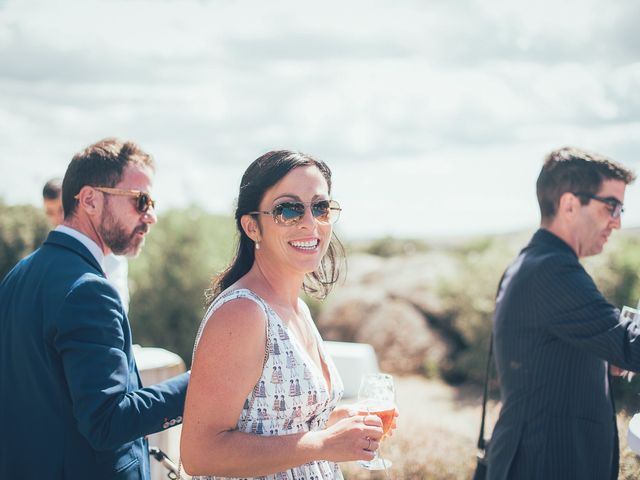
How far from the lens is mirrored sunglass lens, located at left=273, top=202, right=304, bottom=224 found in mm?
2588

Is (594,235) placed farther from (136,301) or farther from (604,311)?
(136,301)

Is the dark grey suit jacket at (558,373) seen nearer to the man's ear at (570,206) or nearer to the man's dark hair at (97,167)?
the man's ear at (570,206)

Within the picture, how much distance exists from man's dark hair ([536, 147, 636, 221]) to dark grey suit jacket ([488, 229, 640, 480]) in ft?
1.01

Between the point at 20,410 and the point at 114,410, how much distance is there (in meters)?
0.49

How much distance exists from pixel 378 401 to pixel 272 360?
0.51m

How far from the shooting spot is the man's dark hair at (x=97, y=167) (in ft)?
10.4

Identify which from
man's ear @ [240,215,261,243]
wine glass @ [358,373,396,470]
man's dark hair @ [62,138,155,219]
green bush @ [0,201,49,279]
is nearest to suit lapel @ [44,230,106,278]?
man's dark hair @ [62,138,155,219]

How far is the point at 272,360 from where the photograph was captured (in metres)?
2.33

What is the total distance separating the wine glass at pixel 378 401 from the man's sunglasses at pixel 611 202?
1574 millimetres

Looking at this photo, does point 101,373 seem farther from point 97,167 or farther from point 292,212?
point 97,167

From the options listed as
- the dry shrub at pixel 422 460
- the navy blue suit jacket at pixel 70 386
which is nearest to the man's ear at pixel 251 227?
the navy blue suit jacket at pixel 70 386

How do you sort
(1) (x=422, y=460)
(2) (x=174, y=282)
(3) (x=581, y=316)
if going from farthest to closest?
(2) (x=174, y=282)
(1) (x=422, y=460)
(3) (x=581, y=316)

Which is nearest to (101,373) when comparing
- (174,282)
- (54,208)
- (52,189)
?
(54,208)

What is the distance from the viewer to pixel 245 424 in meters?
2.30
